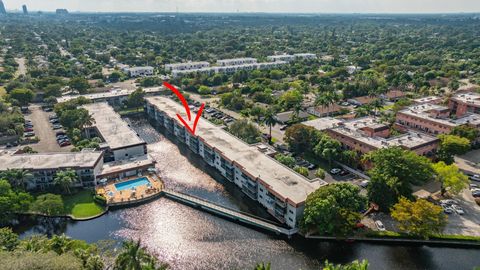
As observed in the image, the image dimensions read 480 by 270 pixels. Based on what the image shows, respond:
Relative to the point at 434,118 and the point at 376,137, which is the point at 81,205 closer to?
the point at 376,137

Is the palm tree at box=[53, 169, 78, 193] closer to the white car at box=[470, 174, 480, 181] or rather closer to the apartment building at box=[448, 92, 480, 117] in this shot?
the white car at box=[470, 174, 480, 181]

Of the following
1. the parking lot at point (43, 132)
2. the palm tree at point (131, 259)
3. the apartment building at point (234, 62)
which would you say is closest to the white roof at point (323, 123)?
the palm tree at point (131, 259)

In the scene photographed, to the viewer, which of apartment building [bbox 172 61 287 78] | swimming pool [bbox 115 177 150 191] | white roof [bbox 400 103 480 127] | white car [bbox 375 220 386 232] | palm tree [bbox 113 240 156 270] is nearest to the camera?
palm tree [bbox 113 240 156 270]

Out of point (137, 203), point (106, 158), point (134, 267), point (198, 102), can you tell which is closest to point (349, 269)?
point (134, 267)

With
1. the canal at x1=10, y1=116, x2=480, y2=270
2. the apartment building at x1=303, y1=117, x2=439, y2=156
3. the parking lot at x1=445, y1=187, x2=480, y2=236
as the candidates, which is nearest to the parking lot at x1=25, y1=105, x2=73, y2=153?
the canal at x1=10, y1=116, x2=480, y2=270

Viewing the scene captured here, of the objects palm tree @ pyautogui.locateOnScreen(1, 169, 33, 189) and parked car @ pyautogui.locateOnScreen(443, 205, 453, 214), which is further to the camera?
palm tree @ pyautogui.locateOnScreen(1, 169, 33, 189)

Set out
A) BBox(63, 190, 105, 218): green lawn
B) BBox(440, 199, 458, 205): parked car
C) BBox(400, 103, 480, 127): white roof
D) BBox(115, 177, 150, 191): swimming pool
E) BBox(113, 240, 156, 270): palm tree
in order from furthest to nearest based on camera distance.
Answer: BBox(400, 103, 480, 127): white roof
BBox(115, 177, 150, 191): swimming pool
BBox(440, 199, 458, 205): parked car
BBox(63, 190, 105, 218): green lawn
BBox(113, 240, 156, 270): palm tree
